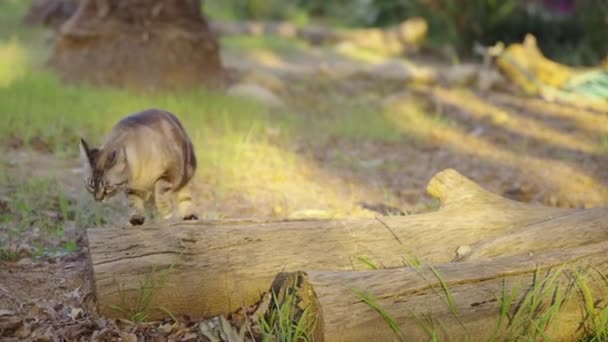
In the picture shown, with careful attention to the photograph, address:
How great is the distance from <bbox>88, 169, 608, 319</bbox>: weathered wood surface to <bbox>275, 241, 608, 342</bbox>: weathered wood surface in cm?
18

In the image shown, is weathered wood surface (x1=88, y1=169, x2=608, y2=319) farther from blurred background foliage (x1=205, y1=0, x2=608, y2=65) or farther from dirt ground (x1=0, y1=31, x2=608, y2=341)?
blurred background foliage (x1=205, y1=0, x2=608, y2=65)

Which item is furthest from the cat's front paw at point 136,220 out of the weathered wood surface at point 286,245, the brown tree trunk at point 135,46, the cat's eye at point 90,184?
the brown tree trunk at point 135,46

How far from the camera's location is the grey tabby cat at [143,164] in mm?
3375

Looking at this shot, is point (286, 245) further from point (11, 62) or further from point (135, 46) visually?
point (11, 62)

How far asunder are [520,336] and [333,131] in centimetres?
443

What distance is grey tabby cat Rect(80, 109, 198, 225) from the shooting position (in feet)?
11.1

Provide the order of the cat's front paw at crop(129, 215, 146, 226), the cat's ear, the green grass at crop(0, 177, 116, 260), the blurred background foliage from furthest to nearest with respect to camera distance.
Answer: the blurred background foliage, the green grass at crop(0, 177, 116, 260), the cat's front paw at crop(129, 215, 146, 226), the cat's ear

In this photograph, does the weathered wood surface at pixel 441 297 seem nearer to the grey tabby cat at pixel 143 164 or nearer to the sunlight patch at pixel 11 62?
the grey tabby cat at pixel 143 164

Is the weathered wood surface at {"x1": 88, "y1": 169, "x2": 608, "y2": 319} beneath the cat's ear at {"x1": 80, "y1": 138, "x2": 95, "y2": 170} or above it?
beneath

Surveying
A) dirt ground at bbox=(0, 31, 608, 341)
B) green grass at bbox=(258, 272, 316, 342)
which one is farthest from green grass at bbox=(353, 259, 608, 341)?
dirt ground at bbox=(0, 31, 608, 341)

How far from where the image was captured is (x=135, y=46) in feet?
26.3

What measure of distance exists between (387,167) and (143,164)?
309 cm

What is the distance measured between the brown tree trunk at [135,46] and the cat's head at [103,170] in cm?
449

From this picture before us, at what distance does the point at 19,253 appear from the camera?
371 cm
